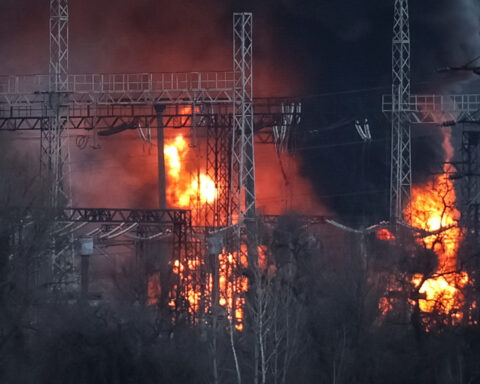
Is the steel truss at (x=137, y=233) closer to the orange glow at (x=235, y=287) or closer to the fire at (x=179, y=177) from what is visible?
the orange glow at (x=235, y=287)

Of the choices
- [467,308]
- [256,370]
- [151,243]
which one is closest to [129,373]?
[256,370]

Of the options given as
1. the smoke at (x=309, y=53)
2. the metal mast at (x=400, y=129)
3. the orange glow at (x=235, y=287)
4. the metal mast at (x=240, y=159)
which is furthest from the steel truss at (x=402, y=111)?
the orange glow at (x=235, y=287)

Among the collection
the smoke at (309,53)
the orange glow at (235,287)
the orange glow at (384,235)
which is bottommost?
the orange glow at (235,287)

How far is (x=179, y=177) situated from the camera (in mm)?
23859

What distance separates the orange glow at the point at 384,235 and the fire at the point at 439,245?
511mm

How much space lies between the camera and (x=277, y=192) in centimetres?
2347

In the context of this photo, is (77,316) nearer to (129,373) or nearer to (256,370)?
(129,373)

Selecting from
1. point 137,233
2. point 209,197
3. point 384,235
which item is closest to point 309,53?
point 209,197

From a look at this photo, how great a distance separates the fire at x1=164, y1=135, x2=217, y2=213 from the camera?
23.6 m

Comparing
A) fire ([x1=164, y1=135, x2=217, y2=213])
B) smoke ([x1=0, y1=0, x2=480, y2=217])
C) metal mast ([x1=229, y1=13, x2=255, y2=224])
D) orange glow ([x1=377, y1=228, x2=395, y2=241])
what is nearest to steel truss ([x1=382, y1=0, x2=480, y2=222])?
orange glow ([x1=377, y1=228, x2=395, y2=241])

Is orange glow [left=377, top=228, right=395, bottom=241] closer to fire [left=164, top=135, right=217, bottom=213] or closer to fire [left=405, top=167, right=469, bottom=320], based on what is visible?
fire [left=405, top=167, right=469, bottom=320]

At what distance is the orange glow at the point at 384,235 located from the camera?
64.0 ft

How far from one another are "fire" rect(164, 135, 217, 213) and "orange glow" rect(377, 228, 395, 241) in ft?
16.6

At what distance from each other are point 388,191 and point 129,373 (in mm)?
10363
